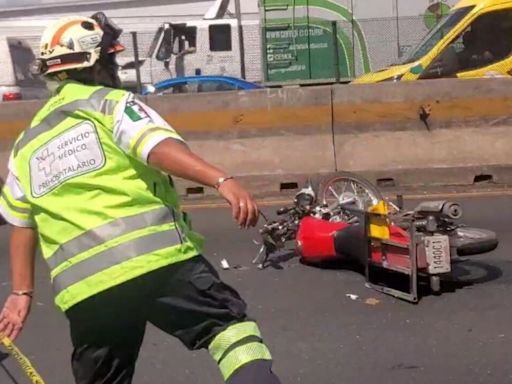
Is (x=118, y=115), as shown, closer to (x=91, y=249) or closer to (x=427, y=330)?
(x=91, y=249)

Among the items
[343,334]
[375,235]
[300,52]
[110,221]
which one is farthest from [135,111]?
[300,52]

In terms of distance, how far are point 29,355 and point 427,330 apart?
2.26 metres

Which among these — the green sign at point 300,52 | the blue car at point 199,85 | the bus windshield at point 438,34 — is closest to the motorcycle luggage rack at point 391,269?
the bus windshield at point 438,34

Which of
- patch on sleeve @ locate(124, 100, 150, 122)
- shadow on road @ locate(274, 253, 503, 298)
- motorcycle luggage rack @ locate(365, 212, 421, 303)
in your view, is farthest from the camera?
shadow on road @ locate(274, 253, 503, 298)

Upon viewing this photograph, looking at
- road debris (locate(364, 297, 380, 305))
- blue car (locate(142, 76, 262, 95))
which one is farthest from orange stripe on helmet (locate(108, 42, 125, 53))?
blue car (locate(142, 76, 262, 95))

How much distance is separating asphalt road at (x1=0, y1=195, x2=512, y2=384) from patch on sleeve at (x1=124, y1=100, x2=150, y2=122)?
245cm

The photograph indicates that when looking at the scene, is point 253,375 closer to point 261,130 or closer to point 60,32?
point 60,32

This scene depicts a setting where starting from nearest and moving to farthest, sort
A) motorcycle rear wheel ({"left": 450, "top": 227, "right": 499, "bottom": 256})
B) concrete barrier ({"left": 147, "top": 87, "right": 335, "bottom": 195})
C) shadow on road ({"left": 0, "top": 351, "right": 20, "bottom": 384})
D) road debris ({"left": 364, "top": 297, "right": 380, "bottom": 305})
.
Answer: shadow on road ({"left": 0, "top": 351, "right": 20, "bottom": 384})
road debris ({"left": 364, "top": 297, "right": 380, "bottom": 305})
motorcycle rear wheel ({"left": 450, "top": 227, "right": 499, "bottom": 256})
concrete barrier ({"left": 147, "top": 87, "right": 335, "bottom": 195})

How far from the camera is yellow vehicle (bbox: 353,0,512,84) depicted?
45.3ft

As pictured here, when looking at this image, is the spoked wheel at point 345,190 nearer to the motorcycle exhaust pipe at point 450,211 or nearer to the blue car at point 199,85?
the motorcycle exhaust pipe at point 450,211

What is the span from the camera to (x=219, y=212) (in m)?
10.3

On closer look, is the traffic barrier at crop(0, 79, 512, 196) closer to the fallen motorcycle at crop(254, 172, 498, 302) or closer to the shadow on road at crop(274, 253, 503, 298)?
the fallen motorcycle at crop(254, 172, 498, 302)

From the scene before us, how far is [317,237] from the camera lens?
294 inches

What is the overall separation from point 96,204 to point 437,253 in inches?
145
